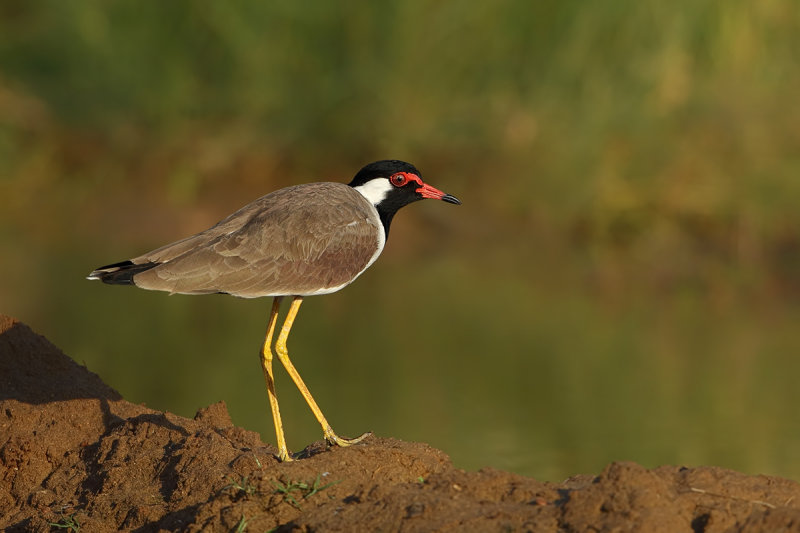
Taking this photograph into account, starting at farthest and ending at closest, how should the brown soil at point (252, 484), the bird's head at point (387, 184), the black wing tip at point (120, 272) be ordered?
the bird's head at point (387, 184)
the black wing tip at point (120, 272)
the brown soil at point (252, 484)

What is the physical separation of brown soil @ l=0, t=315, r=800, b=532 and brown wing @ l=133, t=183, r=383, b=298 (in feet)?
2.23

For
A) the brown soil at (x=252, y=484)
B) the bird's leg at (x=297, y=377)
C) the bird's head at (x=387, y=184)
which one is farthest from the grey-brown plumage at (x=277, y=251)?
the brown soil at (x=252, y=484)

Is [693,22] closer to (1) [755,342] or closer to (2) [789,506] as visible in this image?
(1) [755,342]

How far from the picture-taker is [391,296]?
12.7 metres

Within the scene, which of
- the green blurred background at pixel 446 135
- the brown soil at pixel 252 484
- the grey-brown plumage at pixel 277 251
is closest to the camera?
the brown soil at pixel 252 484

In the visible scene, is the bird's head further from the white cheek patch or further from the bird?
the bird

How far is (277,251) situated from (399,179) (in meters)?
1.01

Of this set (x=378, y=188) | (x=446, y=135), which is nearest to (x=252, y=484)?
(x=378, y=188)

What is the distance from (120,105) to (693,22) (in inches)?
282

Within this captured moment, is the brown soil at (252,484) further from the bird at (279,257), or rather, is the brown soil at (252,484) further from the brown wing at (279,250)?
the brown wing at (279,250)

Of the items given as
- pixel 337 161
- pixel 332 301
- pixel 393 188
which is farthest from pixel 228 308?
pixel 393 188

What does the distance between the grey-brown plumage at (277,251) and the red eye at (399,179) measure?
0.39 meters

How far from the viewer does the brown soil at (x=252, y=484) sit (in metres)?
4.25

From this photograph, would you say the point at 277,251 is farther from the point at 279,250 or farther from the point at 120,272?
the point at 120,272
